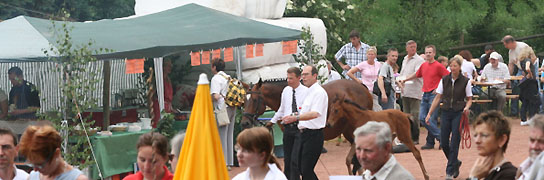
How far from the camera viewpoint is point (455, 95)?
11773 millimetres

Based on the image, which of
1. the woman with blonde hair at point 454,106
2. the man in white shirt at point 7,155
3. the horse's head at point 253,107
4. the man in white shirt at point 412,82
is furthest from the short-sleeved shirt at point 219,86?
the man in white shirt at point 7,155

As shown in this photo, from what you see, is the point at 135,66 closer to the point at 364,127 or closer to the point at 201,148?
the point at 201,148

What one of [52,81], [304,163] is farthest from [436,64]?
[52,81]

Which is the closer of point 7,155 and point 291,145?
point 7,155

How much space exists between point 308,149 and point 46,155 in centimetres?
483

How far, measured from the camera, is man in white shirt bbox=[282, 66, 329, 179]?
998 cm

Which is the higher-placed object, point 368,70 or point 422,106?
point 368,70

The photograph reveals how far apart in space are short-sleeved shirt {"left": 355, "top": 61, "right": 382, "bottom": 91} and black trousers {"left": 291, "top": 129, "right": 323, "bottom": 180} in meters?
5.85

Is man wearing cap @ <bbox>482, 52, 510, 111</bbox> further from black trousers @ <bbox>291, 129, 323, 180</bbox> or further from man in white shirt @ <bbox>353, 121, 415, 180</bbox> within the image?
man in white shirt @ <bbox>353, 121, 415, 180</bbox>

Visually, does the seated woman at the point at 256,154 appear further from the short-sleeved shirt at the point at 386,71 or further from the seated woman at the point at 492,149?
the short-sleeved shirt at the point at 386,71

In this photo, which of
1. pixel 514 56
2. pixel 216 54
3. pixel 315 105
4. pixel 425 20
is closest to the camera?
pixel 315 105

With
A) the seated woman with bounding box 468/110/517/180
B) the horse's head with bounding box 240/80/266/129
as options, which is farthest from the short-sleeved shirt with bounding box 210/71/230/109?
the seated woman with bounding box 468/110/517/180

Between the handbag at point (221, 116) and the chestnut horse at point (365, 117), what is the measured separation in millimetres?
2070

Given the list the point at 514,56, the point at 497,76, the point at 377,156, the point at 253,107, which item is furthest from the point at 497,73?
the point at 377,156
